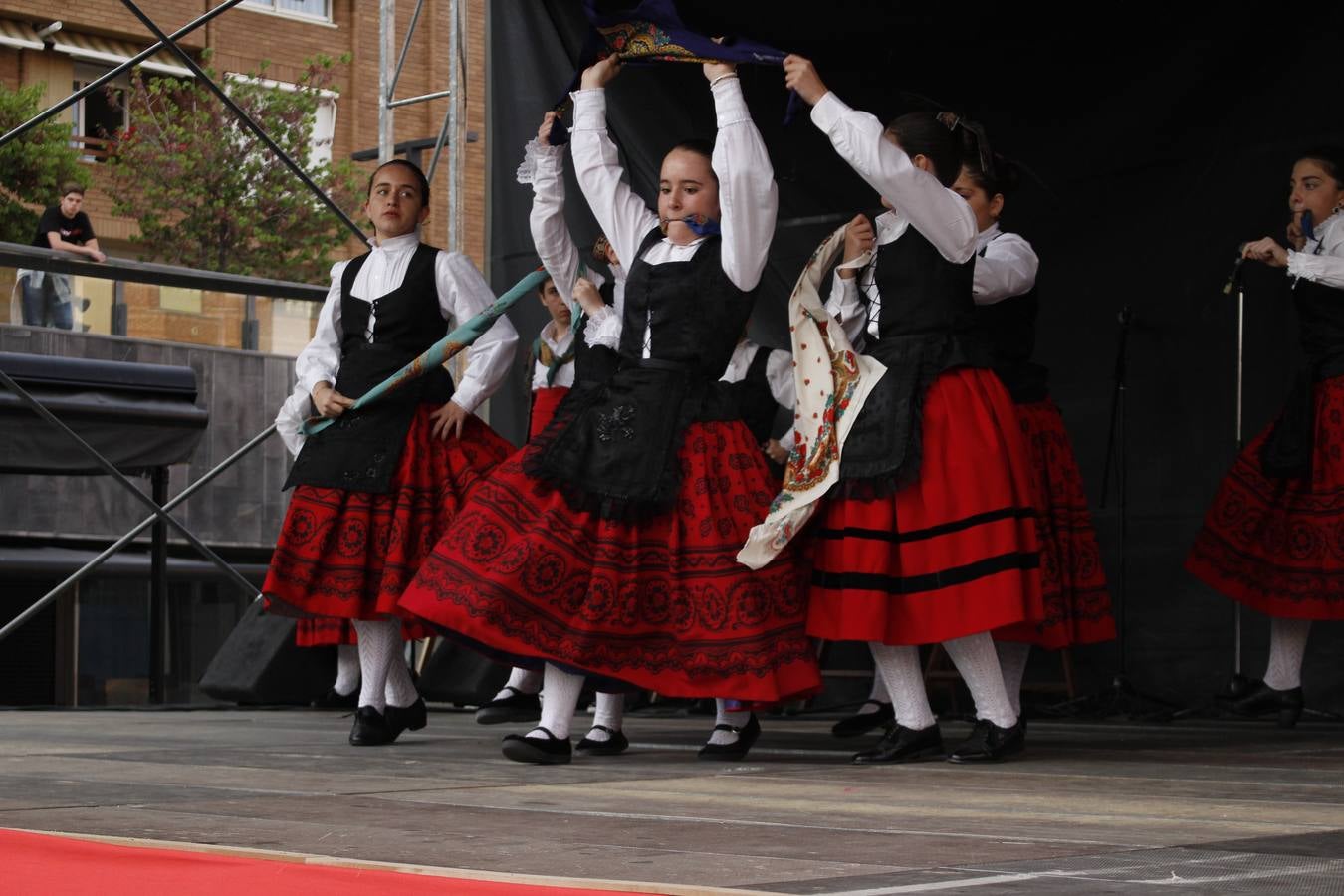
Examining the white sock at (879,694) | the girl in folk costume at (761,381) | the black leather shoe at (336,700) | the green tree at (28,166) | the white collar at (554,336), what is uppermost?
the green tree at (28,166)

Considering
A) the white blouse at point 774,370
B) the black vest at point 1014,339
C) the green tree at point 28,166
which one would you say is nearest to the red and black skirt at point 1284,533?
the black vest at point 1014,339

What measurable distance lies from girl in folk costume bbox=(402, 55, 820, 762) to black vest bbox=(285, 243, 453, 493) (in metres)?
0.67

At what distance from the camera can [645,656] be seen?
3521 mm

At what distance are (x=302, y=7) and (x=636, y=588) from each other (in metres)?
18.2

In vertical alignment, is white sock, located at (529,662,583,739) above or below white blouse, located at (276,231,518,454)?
below

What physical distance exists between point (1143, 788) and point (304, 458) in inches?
81.3

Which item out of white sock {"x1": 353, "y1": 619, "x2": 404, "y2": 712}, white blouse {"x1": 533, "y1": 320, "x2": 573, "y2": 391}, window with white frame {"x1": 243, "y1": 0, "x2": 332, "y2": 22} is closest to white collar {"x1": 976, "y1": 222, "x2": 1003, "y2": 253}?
white sock {"x1": 353, "y1": 619, "x2": 404, "y2": 712}

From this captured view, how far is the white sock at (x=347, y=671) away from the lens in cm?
569

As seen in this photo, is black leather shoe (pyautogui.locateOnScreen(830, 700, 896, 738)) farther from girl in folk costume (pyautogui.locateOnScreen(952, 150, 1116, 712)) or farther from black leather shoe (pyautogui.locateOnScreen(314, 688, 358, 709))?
black leather shoe (pyautogui.locateOnScreen(314, 688, 358, 709))

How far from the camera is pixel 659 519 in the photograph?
3.55 meters

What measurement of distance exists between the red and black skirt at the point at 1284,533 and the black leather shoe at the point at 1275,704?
8.7 inches

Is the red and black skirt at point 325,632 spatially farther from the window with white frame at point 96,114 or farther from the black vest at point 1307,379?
the window with white frame at point 96,114

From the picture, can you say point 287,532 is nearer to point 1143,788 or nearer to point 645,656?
point 645,656

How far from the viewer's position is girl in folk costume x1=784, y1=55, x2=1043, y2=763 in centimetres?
347
